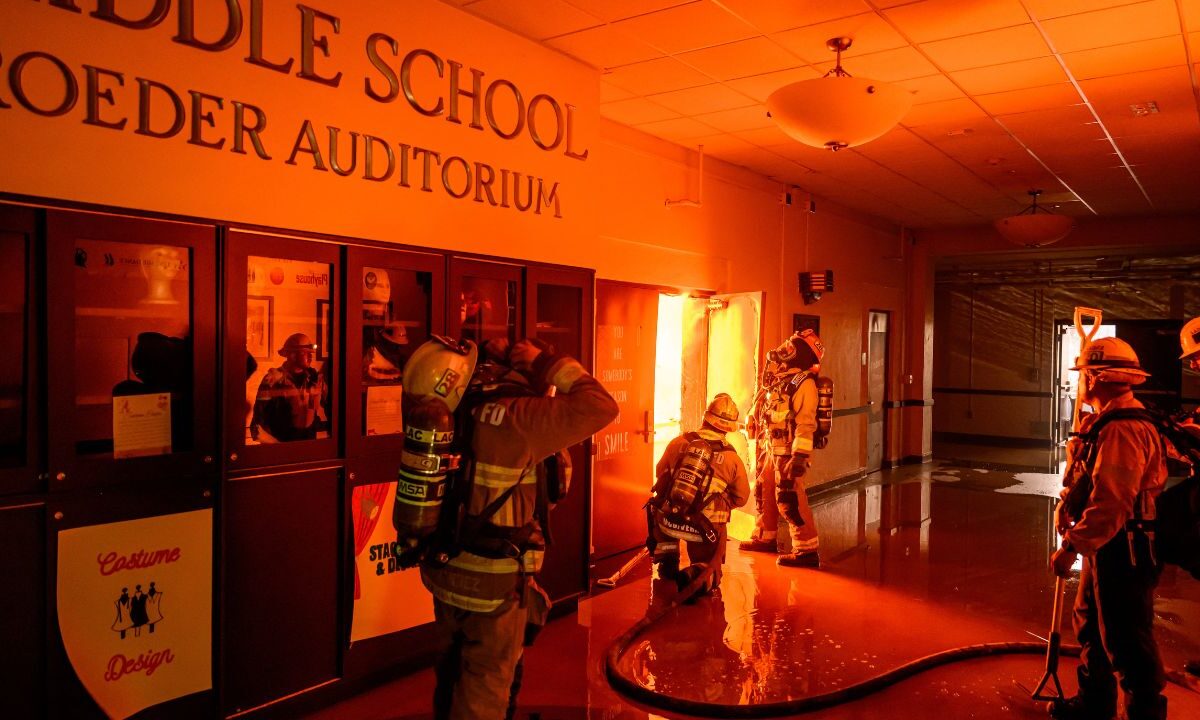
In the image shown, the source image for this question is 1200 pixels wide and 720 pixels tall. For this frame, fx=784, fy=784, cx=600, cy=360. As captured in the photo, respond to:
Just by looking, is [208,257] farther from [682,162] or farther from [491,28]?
[682,162]

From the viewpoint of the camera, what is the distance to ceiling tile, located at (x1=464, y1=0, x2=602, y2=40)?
4422 millimetres

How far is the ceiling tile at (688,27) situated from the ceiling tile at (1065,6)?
4.96 feet

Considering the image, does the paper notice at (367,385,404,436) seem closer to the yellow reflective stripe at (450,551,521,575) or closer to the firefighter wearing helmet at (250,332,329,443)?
the firefighter wearing helmet at (250,332,329,443)

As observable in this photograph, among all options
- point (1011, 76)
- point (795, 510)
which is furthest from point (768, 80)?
point (795, 510)

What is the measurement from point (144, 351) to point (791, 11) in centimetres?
372

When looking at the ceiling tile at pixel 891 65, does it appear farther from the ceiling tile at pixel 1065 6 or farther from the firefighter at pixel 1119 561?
the firefighter at pixel 1119 561

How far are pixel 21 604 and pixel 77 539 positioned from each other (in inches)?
10.6

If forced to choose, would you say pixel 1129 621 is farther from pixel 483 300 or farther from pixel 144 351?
pixel 144 351

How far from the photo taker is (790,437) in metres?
6.64

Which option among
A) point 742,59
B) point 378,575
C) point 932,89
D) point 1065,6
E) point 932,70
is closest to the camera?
point 378,575

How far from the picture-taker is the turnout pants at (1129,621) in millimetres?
3449

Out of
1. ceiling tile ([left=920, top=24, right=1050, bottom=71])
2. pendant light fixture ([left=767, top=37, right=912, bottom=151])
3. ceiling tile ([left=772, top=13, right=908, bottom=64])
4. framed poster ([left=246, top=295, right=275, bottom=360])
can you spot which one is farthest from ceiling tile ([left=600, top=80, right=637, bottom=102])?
framed poster ([left=246, top=295, right=275, bottom=360])

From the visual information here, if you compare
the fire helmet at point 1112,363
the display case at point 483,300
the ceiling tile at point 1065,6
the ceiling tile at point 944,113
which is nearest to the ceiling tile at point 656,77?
the display case at point 483,300

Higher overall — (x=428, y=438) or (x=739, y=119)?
(x=739, y=119)
